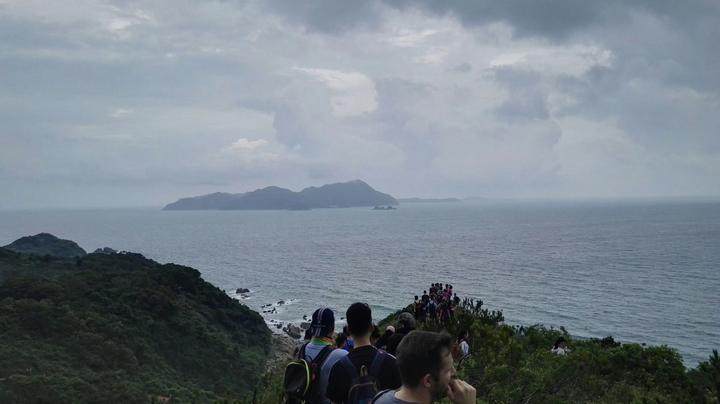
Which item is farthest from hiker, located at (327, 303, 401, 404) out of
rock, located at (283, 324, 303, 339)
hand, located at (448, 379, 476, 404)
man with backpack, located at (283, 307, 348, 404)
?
rock, located at (283, 324, 303, 339)

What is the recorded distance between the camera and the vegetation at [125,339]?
23.8 metres

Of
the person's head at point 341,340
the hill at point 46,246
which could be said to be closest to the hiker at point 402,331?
the person's head at point 341,340

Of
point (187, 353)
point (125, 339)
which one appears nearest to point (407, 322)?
point (125, 339)

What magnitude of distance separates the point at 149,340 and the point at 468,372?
29.0 meters

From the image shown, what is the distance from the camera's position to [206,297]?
49.5 meters

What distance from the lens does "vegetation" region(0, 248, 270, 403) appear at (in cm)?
2377

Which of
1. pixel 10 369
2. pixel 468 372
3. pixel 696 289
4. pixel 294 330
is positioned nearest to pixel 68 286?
pixel 10 369

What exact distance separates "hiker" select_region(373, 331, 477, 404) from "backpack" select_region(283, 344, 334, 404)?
2098mm

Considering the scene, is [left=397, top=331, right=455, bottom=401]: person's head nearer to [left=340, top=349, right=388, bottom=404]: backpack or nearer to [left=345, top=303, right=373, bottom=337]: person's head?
[left=340, top=349, right=388, bottom=404]: backpack

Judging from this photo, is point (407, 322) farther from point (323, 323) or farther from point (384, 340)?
point (323, 323)

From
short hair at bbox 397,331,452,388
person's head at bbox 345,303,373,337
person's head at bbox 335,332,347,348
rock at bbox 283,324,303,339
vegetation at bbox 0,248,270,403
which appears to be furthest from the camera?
rock at bbox 283,324,303,339

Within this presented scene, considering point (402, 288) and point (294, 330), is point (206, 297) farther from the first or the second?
point (402, 288)

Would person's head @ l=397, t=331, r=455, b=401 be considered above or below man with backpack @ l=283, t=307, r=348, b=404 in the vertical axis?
above

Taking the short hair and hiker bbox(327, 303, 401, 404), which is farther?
hiker bbox(327, 303, 401, 404)
